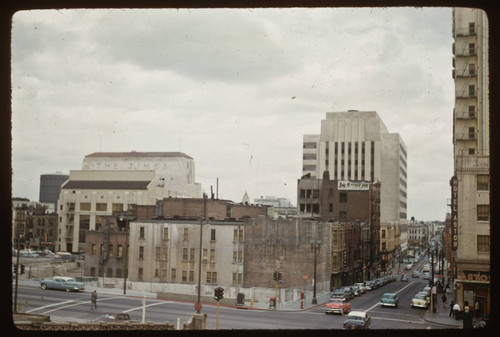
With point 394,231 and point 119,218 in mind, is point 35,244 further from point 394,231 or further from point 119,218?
point 394,231

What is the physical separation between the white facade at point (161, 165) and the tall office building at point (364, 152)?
82.0 feet

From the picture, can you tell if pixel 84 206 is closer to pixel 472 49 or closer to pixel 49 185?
pixel 49 185

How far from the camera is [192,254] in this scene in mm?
28469

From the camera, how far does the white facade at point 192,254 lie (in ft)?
92.6

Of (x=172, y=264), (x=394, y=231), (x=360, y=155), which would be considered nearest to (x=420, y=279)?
(x=172, y=264)

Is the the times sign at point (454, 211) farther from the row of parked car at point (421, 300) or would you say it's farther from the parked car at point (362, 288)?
the parked car at point (362, 288)

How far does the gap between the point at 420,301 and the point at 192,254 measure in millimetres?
14681

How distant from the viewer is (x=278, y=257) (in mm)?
28469

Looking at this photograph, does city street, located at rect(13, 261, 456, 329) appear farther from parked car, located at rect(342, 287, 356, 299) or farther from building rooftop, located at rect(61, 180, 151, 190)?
building rooftop, located at rect(61, 180, 151, 190)

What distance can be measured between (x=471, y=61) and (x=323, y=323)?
24.1 meters

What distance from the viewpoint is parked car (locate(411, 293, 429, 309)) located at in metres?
16.6

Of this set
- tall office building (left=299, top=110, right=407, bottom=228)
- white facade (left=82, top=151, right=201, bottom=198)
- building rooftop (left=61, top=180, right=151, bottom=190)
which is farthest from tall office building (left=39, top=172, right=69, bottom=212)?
tall office building (left=299, top=110, right=407, bottom=228)

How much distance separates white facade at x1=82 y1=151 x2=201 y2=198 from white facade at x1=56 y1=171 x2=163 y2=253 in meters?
0.86

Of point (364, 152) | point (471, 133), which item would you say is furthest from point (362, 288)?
point (364, 152)
